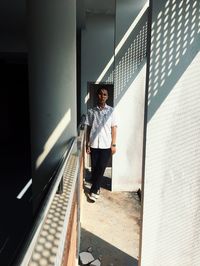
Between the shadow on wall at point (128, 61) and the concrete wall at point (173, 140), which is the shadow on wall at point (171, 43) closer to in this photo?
the concrete wall at point (173, 140)

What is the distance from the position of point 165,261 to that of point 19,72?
13291 millimetres

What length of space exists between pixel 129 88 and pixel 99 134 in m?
1.17

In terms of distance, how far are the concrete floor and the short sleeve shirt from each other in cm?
97

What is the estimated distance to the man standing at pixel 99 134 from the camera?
17.2 ft

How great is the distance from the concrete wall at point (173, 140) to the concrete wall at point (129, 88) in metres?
3.13

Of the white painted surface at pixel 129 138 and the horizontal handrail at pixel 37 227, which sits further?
the white painted surface at pixel 129 138

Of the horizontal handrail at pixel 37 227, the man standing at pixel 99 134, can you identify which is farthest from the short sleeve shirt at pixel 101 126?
the horizontal handrail at pixel 37 227

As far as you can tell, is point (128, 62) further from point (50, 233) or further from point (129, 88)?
point (50, 233)

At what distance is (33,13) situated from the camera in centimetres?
279

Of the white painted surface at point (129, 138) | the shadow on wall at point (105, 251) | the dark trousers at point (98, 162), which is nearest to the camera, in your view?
the shadow on wall at point (105, 251)

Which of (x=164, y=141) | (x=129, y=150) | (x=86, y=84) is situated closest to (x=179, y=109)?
(x=164, y=141)

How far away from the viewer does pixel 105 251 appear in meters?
3.85

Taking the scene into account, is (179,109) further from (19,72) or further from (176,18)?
(19,72)

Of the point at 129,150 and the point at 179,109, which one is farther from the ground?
the point at 179,109
